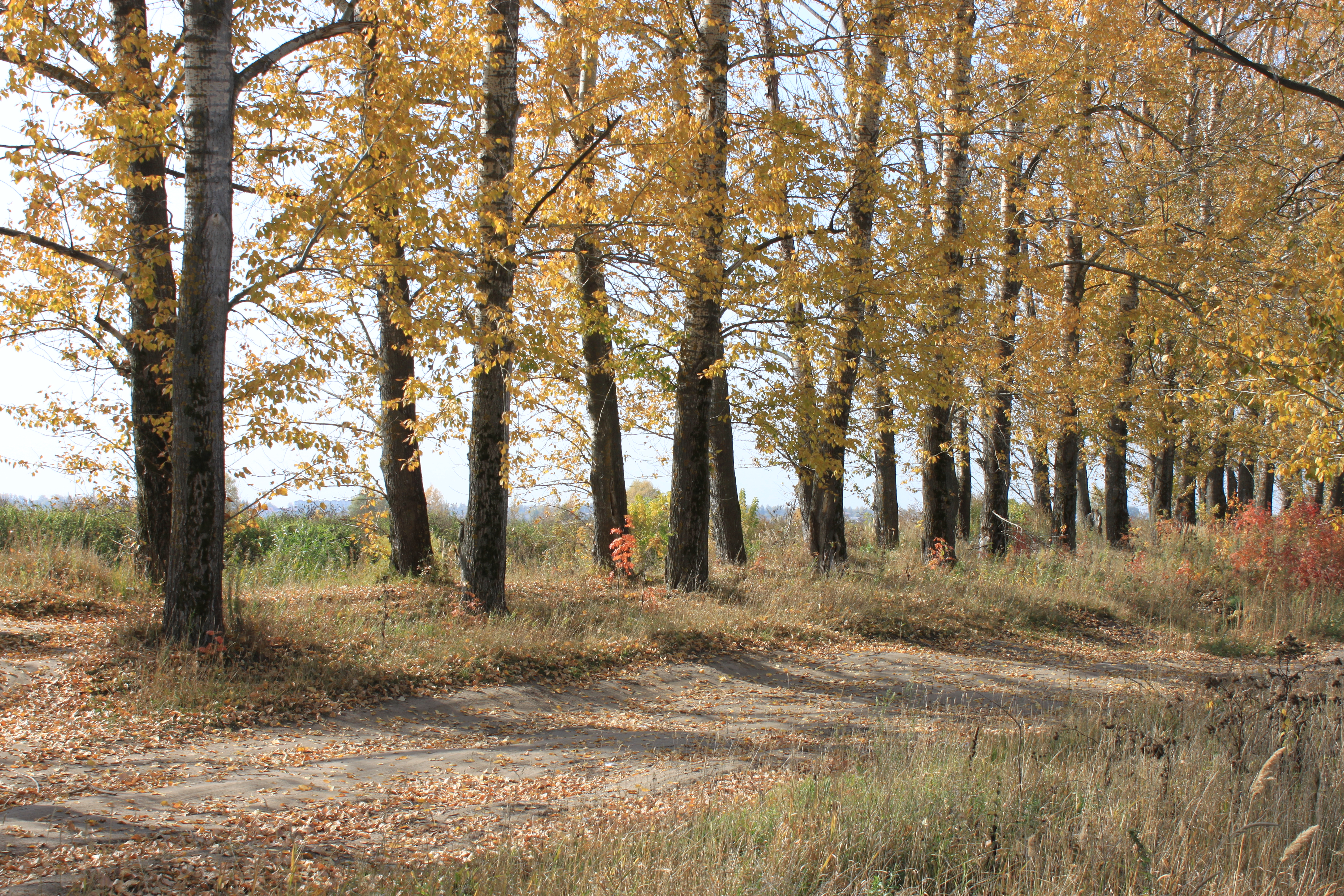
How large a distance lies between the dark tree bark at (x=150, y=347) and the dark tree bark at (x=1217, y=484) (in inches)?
937

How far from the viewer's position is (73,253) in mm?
7746

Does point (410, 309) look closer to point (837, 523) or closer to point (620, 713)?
point (620, 713)

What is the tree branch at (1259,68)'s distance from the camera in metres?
7.00

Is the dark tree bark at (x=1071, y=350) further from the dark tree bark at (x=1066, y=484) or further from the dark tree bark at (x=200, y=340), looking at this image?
the dark tree bark at (x=200, y=340)

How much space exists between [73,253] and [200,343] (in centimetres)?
167

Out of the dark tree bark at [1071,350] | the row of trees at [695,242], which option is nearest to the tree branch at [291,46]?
the row of trees at [695,242]

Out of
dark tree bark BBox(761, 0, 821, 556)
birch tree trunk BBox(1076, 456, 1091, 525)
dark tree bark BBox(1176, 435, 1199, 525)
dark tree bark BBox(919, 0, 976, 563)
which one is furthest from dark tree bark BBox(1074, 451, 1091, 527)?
dark tree bark BBox(761, 0, 821, 556)

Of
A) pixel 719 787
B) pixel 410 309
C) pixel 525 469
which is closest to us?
pixel 719 787

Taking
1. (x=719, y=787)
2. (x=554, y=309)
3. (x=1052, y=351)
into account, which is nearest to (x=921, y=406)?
(x=1052, y=351)

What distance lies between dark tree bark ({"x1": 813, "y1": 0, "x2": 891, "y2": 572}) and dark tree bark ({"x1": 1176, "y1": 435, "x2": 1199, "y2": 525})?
49.2ft

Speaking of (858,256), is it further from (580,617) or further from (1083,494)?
(1083,494)

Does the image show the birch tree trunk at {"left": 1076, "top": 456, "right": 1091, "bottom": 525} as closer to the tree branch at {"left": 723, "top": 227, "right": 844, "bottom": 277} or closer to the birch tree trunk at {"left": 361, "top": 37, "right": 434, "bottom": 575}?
the tree branch at {"left": 723, "top": 227, "right": 844, "bottom": 277}

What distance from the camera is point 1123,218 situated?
631 inches

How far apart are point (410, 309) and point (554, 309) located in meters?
2.73
